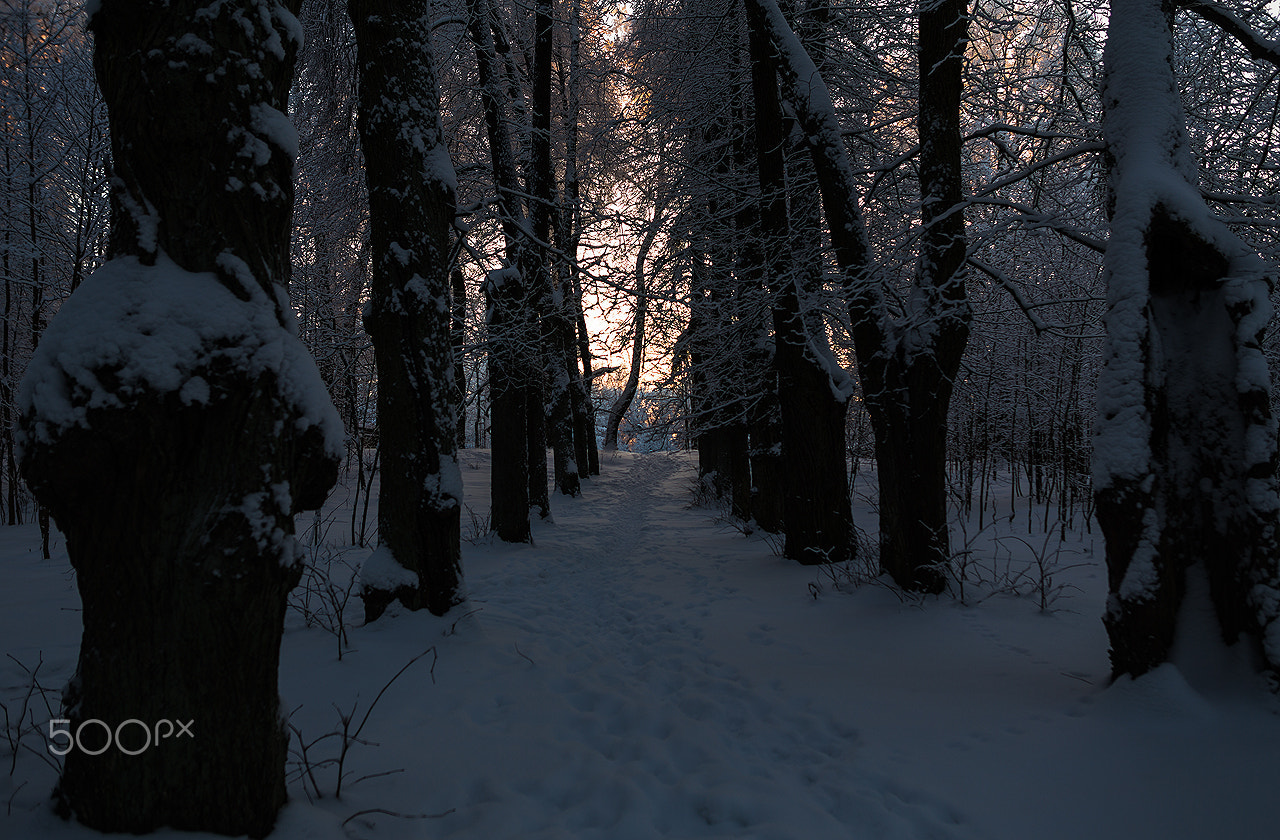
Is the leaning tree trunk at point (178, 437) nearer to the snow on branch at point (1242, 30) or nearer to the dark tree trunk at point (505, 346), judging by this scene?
the snow on branch at point (1242, 30)

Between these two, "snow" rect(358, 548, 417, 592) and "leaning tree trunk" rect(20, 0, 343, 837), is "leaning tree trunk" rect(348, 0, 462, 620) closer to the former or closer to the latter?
"snow" rect(358, 548, 417, 592)

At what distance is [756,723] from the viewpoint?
343 cm

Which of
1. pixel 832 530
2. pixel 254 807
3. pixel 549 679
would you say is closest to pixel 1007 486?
pixel 832 530

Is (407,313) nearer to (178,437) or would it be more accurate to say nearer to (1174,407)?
(178,437)

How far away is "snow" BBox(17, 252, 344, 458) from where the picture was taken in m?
1.75

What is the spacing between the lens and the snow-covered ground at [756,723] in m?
2.42

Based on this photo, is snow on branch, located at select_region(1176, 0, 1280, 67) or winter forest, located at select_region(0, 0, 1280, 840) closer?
winter forest, located at select_region(0, 0, 1280, 840)

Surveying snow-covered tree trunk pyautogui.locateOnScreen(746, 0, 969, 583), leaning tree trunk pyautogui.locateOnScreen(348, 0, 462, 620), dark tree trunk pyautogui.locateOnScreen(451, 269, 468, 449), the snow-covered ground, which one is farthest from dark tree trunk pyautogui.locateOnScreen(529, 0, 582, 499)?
the snow-covered ground

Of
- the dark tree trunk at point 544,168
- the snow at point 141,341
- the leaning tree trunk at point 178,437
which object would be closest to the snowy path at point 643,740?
the leaning tree trunk at point 178,437

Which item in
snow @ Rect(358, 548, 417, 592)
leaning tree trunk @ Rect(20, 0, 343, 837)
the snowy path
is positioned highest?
leaning tree trunk @ Rect(20, 0, 343, 837)

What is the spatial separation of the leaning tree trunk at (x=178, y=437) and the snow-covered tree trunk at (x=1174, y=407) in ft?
12.6

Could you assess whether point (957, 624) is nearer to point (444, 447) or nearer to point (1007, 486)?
point (444, 447)

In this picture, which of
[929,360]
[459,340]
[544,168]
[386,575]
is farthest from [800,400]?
[544,168]

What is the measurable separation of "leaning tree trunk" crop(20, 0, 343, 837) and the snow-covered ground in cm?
31
